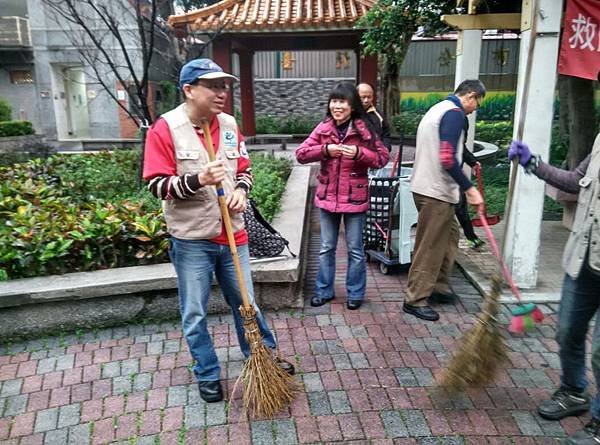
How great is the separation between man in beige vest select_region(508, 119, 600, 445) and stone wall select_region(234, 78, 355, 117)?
19858mm

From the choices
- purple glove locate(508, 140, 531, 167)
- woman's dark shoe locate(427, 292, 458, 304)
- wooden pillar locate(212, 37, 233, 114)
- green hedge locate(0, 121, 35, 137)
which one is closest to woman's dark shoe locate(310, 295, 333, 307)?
woman's dark shoe locate(427, 292, 458, 304)

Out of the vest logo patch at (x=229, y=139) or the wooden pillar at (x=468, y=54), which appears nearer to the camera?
the vest logo patch at (x=229, y=139)

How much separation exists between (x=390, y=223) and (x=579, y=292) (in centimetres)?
221

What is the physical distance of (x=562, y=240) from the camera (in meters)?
5.99

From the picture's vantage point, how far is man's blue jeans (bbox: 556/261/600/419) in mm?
2551

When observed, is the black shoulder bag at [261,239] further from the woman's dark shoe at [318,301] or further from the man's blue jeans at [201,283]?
the man's blue jeans at [201,283]

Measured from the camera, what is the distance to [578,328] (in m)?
2.70

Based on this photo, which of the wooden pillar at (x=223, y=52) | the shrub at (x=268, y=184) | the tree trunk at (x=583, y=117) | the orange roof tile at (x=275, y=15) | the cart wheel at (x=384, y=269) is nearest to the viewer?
the cart wheel at (x=384, y=269)

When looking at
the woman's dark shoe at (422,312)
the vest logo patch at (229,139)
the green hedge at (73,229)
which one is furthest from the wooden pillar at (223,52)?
the vest logo patch at (229,139)

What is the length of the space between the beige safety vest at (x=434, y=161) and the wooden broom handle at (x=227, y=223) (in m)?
1.65

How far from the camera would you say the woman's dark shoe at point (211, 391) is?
2.98 meters

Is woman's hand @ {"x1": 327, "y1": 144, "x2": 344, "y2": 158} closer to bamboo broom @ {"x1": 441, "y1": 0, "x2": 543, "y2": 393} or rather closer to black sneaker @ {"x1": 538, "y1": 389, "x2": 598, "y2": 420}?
bamboo broom @ {"x1": 441, "y1": 0, "x2": 543, "y2": 393}

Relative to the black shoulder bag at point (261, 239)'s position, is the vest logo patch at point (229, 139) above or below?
above

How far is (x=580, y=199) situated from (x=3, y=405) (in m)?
3.49
